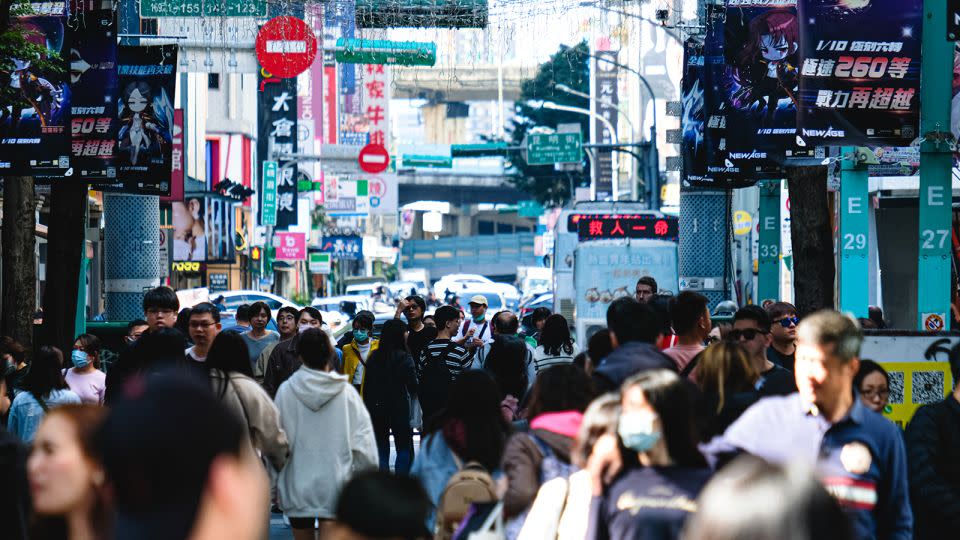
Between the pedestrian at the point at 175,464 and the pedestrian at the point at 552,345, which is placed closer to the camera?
the pedestrian at the point at 175,464

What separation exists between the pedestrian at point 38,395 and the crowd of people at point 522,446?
1 centimetres

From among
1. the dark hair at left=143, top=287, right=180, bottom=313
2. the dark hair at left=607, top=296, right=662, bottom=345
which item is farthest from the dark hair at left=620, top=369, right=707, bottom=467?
the dark hair at left=143, top=287, right=180, bottom=313

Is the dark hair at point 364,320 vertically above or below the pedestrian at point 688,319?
below

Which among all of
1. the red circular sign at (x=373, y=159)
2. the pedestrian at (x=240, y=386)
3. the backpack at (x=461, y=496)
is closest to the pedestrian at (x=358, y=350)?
the pedestrian at (x=240, y=386)

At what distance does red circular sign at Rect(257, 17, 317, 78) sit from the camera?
1992 cm

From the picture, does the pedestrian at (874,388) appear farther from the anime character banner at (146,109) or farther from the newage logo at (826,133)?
the anime character banner at (146,109)

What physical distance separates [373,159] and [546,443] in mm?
41730

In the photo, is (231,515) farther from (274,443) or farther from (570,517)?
(274,443)

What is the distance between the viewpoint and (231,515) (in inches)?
118

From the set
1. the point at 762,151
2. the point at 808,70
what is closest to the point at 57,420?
the point at 808,70

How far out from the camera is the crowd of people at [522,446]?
2934mm

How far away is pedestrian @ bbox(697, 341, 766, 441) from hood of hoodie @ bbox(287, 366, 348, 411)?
2914 millimetres

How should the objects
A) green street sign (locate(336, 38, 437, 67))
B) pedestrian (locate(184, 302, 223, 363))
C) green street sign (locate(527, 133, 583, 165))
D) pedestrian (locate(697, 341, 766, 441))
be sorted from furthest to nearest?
green street sign (locate(527, 133, 583, 165)), green street sign (locate(336, 38, 437, 67)), pedestrian (locate(184, 302, 223, 363)), pedestrian (locate(697, 341, 766, 441))

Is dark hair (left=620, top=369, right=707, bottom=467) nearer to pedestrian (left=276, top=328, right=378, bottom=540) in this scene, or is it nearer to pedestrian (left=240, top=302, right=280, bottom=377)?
pedestrian (left=276, top=328, right=378, bottom=540)
